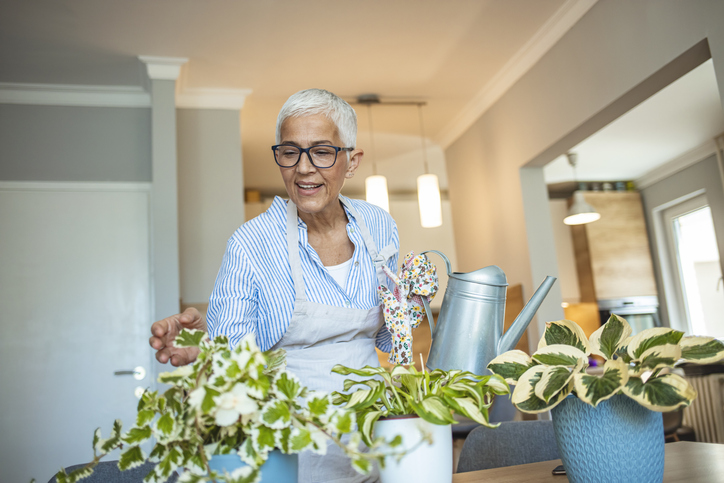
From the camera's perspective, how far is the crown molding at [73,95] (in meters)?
3.67

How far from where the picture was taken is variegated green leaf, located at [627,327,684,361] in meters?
0.67

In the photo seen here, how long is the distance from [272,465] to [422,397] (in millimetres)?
199

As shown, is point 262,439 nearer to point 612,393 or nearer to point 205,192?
point 612,393

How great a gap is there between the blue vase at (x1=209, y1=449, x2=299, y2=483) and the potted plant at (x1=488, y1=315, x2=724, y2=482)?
10.9 inches

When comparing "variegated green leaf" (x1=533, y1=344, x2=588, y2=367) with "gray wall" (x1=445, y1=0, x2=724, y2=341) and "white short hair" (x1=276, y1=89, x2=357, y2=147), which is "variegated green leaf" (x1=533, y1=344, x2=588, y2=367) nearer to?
"white short hair" (x1=276, y1=89, x2=357, y2=147)

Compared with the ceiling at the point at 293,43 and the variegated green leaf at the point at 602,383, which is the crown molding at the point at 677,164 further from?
the variegated green leaf at the point at 602,383

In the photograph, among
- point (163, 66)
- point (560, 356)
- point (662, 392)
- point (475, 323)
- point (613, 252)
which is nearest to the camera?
point (662, 392)

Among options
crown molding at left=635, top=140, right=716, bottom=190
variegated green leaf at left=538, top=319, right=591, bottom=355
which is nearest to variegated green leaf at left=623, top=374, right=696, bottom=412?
variegated green leaf at left=538, top=319, right=591, bottom=355

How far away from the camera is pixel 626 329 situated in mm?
756

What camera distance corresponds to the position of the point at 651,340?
27.2 inches

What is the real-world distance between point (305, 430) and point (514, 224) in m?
3.57

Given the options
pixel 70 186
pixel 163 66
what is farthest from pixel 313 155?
pixel 70 186

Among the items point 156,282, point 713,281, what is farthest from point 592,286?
point 156,282

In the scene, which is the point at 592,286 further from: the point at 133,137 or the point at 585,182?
the point at 133,137
